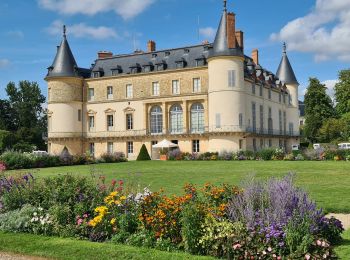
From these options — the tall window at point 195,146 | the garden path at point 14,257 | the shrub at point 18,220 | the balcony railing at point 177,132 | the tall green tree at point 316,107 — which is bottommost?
the garden path at point 14,257

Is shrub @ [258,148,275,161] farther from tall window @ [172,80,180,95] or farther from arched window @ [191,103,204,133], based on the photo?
tall window @ [172,80,180,95]

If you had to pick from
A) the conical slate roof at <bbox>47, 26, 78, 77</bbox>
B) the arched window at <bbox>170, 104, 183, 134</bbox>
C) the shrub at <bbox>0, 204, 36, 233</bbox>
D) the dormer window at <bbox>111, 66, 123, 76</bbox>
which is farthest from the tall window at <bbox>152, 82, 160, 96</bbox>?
the shrub at <bbox>0, 204, 36, 233</bbox>

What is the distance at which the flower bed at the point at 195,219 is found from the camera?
5.52m

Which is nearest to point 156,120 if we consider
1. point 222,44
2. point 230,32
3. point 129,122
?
point 129,122

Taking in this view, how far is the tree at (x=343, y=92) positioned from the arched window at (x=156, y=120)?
71.4 feet

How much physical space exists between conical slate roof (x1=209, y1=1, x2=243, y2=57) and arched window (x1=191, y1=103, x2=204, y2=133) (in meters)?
5.18

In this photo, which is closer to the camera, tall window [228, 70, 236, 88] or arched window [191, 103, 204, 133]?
tall window [228, 70, 236, 88]

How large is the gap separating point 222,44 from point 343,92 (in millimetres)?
19725

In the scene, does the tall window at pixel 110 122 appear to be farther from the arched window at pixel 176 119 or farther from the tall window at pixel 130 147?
the arched window at pixel 176 119

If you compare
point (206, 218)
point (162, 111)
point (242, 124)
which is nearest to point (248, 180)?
point (206, 218)

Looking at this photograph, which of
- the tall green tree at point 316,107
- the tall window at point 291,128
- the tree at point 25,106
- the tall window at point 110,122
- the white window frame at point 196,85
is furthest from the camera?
the tree at point 25,106

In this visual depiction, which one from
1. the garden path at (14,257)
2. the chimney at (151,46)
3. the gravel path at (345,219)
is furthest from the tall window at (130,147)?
the garden path at (14,257)

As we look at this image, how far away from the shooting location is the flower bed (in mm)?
5516

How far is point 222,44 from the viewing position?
128ft
